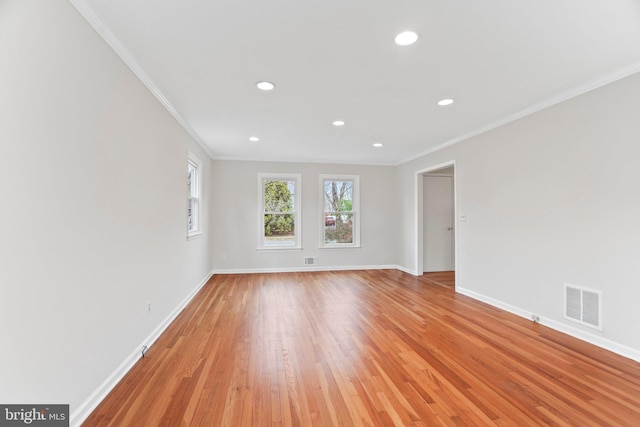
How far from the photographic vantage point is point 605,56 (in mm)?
2287

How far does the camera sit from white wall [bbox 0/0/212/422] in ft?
4.09

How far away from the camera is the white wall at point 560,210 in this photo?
8.31 ft

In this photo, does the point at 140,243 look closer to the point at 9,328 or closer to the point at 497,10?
the point at 9,328

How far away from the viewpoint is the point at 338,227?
676 centimetres

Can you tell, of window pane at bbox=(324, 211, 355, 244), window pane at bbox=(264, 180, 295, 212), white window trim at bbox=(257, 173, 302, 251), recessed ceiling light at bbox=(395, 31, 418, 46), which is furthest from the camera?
window pane at bbox=(324, 211, 355, 244)

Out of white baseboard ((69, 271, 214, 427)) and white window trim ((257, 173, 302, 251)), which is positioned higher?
white window trim ((257, 173, 302, 251))

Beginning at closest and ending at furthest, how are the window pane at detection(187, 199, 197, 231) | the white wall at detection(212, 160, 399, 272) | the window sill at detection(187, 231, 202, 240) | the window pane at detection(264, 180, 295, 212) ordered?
the window sill at detection(187, 231, 202, 240), the window pane at detection(187, 199, 197, 231), the white wall at detection(212, 160, 399, 272), the window pane at detection(264, 180, 295, 212)

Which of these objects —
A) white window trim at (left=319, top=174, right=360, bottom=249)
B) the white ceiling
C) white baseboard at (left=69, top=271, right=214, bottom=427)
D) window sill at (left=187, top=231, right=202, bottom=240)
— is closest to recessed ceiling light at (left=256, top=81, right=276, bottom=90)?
the white ceiling

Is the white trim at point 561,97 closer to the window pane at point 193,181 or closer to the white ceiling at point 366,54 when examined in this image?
the white ceiling at point 366,54

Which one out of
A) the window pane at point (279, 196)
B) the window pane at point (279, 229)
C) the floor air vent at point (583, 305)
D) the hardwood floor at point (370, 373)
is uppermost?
the window pane at point (279, 196)

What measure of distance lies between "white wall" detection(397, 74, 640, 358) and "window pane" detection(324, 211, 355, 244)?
2762 mm

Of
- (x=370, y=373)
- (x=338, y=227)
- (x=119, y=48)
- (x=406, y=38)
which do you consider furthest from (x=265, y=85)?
(x=338, y=227)

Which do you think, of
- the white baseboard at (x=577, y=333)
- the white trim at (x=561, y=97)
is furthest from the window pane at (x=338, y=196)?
the white baseboard at (x=577, y=333)

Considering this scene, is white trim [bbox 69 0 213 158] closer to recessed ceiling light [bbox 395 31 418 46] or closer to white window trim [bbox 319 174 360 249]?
recessed ceiling light [bbox 395 31 418 46]
